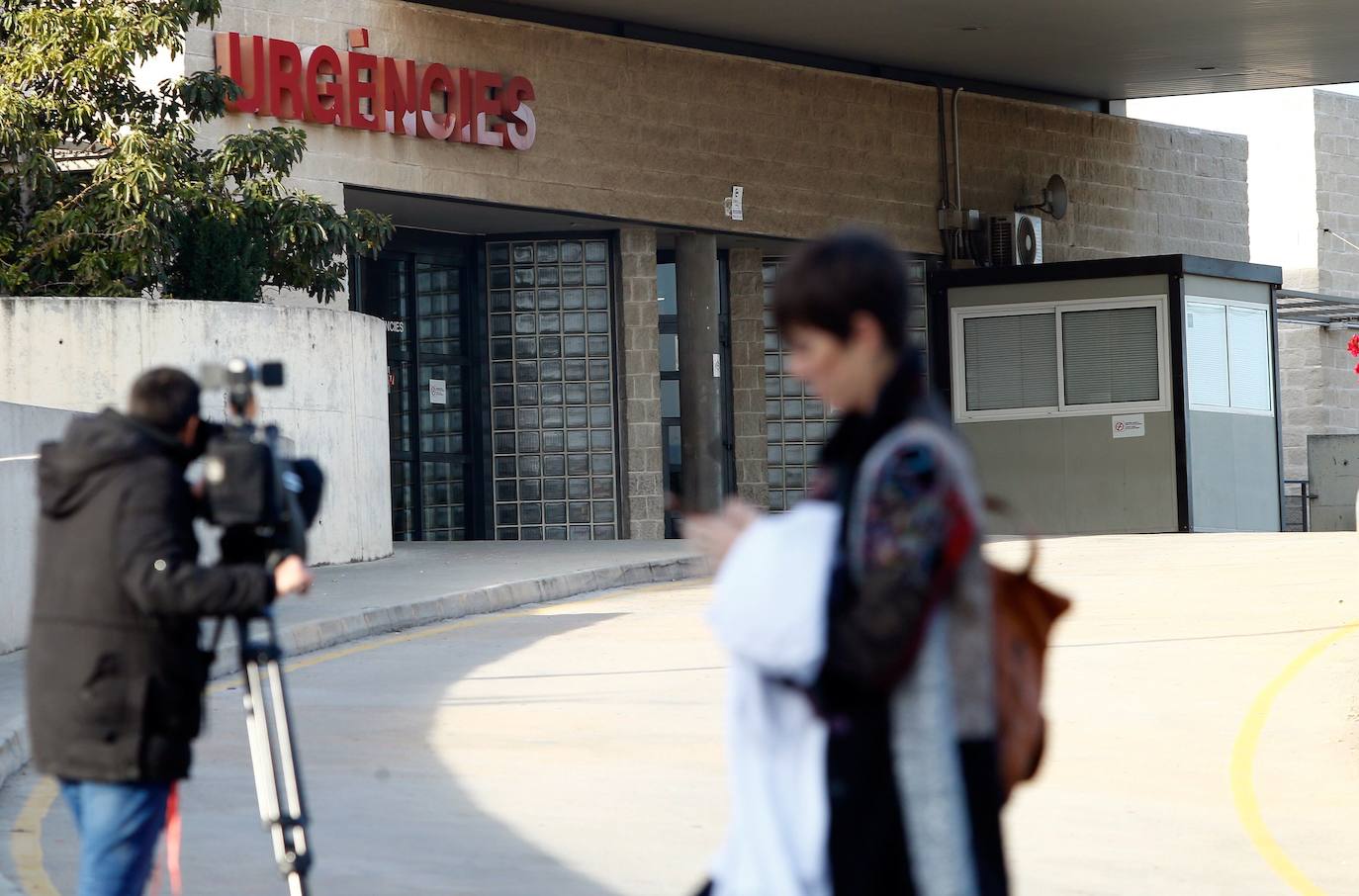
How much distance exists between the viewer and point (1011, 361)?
28.0 m

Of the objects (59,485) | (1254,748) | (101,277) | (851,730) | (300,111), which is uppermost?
(300,111)

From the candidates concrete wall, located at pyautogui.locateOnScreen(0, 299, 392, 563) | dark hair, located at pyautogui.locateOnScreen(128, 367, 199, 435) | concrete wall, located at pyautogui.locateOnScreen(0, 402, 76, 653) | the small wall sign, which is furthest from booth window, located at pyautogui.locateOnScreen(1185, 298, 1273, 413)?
dark hair, located at pyautogui.locateOnScreen(128, 367, 199, 435)

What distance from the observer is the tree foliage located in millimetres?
17797

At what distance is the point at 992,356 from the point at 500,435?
7.06 m

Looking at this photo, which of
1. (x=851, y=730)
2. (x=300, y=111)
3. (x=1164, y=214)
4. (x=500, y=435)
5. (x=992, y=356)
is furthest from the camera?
(x=1164, y=214)

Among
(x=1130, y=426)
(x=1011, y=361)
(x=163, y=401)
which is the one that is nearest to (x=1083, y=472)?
(x=1130, y=426)

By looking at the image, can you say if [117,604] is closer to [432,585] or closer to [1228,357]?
[432,585]

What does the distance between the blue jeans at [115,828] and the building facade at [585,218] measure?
54.2ft

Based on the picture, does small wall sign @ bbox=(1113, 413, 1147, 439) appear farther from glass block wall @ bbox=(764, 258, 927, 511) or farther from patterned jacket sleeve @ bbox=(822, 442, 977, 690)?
patterned jacket sleeve @ bbox=(822, 442, 977, 690)

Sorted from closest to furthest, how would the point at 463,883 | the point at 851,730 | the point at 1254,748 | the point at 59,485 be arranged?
the point at 851,730
the point at 59,485
the point at 463,883
the point at 1254,748

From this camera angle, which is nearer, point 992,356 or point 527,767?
point 527,767

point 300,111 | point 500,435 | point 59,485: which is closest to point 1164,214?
point 500,435

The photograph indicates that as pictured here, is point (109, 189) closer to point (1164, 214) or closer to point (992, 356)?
point (992, 356)

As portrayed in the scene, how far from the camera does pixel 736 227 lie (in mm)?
25875
